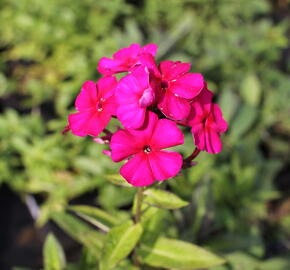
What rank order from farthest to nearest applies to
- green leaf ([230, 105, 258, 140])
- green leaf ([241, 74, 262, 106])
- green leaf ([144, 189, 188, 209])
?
green leaf ([241, 74, 262, 106])
green leaf ([230, 105, 258, 140])
green leaf ([144, 189, 188, 209])

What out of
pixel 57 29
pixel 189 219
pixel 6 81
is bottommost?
pixel 189 219

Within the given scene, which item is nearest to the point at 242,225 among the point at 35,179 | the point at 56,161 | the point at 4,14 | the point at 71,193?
the point at 71,193

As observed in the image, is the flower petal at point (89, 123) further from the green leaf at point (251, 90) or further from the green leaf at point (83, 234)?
the green leaf at point (251, 90)

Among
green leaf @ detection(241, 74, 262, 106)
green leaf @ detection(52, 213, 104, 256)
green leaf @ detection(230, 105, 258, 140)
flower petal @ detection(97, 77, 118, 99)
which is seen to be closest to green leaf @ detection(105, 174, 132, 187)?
flower petal @ detection(97, 77, 118, 99)

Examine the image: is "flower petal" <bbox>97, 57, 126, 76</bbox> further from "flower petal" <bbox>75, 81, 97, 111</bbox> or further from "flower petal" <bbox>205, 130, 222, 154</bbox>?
"flower petal" <bbox>205, 130, 222, 154</bbox>

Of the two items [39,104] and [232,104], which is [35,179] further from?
[232,104]
